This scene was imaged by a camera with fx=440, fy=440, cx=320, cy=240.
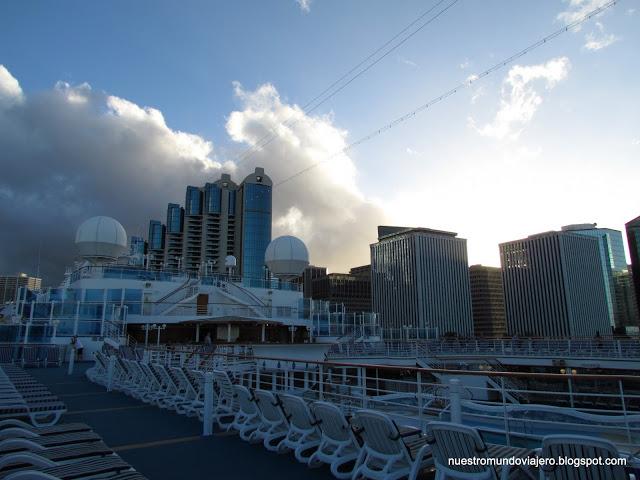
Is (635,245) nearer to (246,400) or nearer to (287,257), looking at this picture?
(287,257)

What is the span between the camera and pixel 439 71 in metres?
15.8

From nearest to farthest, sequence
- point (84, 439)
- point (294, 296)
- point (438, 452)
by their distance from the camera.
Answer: point (438, 452) → point (84, 439) → point (294, 296)

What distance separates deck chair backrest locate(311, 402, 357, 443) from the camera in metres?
4.55

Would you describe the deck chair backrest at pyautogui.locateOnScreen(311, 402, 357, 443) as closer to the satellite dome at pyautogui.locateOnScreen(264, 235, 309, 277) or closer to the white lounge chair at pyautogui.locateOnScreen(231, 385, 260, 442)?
the white lounge chair at pyautogui.locateOnScreen(231, 385, 260, 442)

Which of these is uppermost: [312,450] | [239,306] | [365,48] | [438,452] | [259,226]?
[259,226]

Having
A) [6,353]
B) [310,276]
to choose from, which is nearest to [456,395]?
[6,353]

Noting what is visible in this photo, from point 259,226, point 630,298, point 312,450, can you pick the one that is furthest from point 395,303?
point 312,450

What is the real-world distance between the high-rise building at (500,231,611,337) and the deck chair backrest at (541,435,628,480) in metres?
140

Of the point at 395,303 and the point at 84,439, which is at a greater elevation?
the point at 395,303

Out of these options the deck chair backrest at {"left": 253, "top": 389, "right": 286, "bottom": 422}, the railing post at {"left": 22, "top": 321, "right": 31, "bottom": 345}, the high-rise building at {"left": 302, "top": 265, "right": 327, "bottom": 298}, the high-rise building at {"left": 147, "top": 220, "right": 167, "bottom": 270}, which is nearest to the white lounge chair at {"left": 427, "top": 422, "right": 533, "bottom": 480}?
the deck chair backrest at {"left": 253, "top": 389, "right": 286, "bottom": 422}

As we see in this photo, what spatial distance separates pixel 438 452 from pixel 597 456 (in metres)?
1.20

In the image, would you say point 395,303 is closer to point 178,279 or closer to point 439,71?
point 178,279

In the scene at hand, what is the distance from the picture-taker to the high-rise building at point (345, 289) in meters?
163

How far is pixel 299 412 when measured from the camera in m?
5.23
